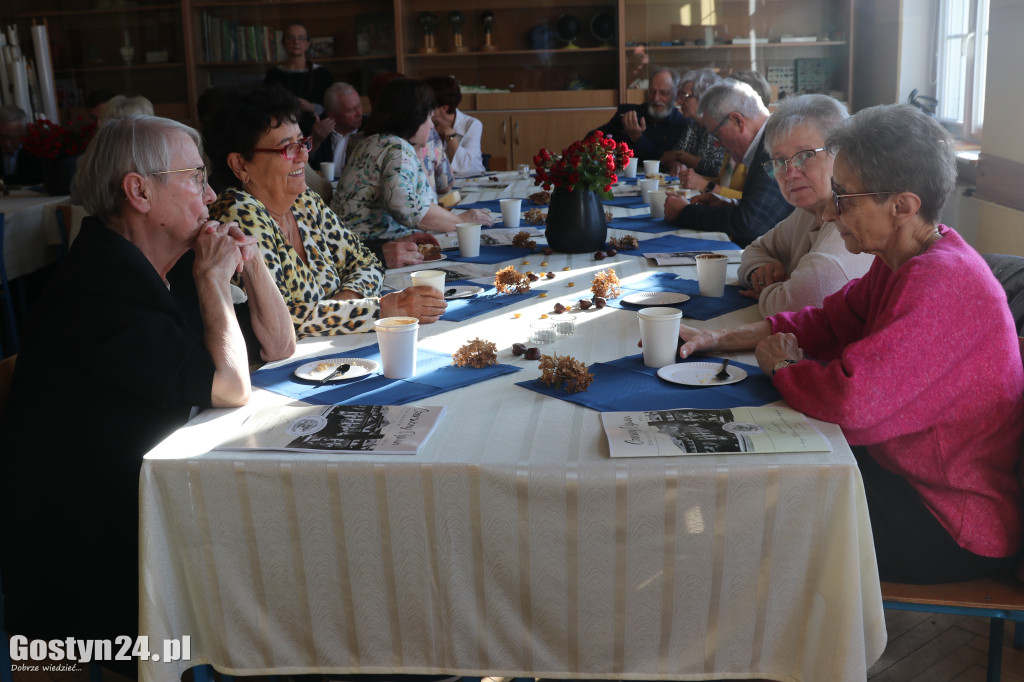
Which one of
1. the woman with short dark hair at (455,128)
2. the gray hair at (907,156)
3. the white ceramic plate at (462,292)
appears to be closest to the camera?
the gray hair at (907,156)

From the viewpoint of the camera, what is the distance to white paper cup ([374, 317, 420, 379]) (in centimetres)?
160

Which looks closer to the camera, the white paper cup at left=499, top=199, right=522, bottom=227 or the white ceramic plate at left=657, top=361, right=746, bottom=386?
the white ceramic plate at left=657, top=361, right=746, bottom=386

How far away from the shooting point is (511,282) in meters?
2.30

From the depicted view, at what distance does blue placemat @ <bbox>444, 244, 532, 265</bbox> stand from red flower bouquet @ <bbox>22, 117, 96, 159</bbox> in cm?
299

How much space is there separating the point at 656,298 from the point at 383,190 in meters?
1.47

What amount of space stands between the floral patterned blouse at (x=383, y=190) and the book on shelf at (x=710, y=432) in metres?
2.05

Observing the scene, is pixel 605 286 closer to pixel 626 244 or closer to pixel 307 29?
pixel 626 244

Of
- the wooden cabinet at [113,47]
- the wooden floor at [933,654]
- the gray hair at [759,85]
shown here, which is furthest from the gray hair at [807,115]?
the wooden cabinet at [113,47]

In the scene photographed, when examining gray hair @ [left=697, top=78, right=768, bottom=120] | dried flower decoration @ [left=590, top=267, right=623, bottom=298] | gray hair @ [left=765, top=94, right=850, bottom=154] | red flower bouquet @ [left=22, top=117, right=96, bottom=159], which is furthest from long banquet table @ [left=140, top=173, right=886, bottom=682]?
red flower bouquet @ [left=22, top=117, right=96, bottom=159]

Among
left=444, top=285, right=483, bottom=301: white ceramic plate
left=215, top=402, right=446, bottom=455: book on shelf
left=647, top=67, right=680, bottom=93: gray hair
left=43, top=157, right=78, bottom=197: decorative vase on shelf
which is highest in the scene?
left=647, top=67, right=680, bottom=93: gray hair

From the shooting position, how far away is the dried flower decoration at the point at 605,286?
221 cm

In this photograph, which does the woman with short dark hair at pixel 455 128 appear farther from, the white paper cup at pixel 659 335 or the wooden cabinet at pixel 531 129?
the white paper cup at pixel 659 335

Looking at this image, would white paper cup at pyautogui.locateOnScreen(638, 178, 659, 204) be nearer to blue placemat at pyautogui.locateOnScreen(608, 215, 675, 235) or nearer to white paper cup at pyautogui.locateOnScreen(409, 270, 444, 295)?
blue placemat at pyautogui.locateOnScreen(608, 215, 675, 235)

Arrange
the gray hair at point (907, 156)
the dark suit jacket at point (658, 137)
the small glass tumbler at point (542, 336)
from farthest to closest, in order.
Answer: the dark suit jacket at point (658, 137), the small glass tumbler at point (542, 336), the gray hair at point (907, 156)
